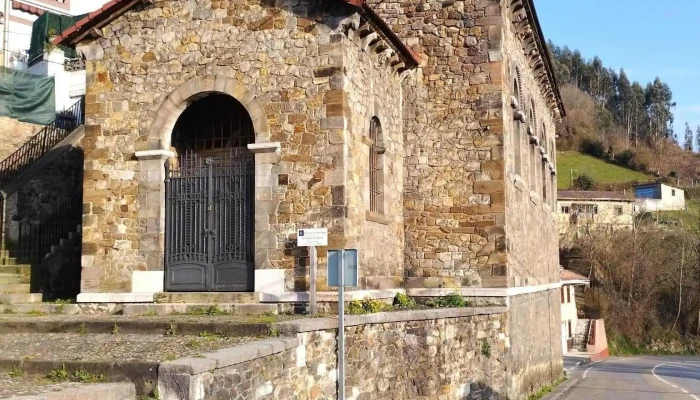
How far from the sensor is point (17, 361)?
7328 mm

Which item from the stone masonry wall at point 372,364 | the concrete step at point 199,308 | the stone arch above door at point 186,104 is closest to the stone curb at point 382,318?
the stone masonry wall at point 372,364

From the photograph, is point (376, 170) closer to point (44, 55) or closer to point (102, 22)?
point (102, 22)

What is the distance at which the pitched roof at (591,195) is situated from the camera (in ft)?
213

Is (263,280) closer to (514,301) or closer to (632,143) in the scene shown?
(514,301)

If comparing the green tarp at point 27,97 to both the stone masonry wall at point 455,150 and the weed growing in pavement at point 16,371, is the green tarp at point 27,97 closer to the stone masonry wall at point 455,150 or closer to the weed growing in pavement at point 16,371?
the stone masonry wall at point 455,150

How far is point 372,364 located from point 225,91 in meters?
4.78

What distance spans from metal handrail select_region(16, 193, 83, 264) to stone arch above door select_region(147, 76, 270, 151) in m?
4.73

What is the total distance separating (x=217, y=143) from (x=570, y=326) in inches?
1309

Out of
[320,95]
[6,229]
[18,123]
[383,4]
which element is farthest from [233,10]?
[18,123]

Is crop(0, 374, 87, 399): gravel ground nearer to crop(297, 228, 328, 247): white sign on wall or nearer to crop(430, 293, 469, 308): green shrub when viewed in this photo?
crop(297, 228, 328, 247): white sign on wall

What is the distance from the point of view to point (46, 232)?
15641 millimetres

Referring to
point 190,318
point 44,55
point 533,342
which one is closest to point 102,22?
point 190,318

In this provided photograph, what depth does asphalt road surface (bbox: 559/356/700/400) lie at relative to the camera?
2100 centimetres

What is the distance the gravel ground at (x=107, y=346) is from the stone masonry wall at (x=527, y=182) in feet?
23.9
